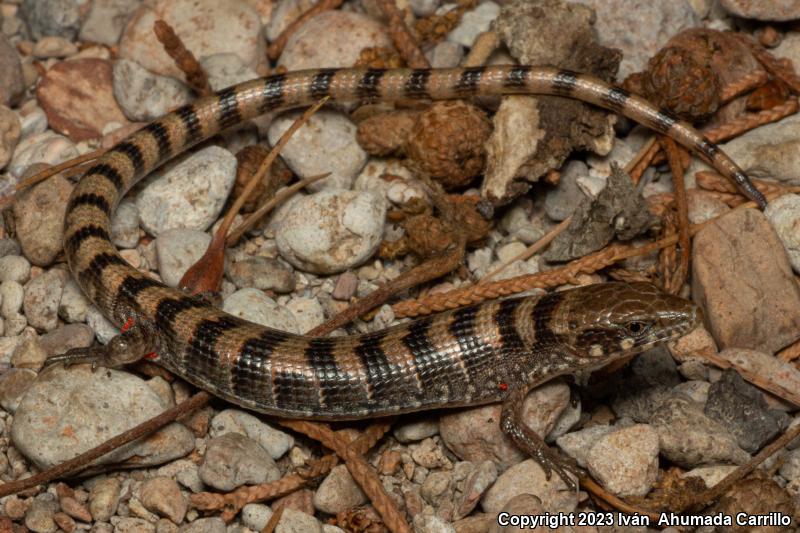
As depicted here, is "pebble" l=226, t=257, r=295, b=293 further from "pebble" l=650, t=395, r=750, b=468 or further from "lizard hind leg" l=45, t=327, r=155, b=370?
"pebble" l=650, t=395, r=750, b=468

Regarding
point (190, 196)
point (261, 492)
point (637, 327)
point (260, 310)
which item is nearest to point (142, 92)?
point (190, 196)

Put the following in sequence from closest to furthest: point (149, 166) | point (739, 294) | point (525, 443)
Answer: point (525, 443)
point (739, 294)
point (149, 166)

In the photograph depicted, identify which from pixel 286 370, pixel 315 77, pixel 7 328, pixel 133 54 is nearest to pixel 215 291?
pixel 286 370

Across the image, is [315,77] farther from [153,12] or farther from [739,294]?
[739,294]

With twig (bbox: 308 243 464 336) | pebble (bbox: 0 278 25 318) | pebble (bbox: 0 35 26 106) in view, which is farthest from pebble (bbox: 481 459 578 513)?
pebble (bbox: 0 35 26 106)

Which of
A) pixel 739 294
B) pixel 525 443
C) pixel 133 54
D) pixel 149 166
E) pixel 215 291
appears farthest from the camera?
pixel 133 54

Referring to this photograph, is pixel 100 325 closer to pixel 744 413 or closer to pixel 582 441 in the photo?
pixel 582 441
